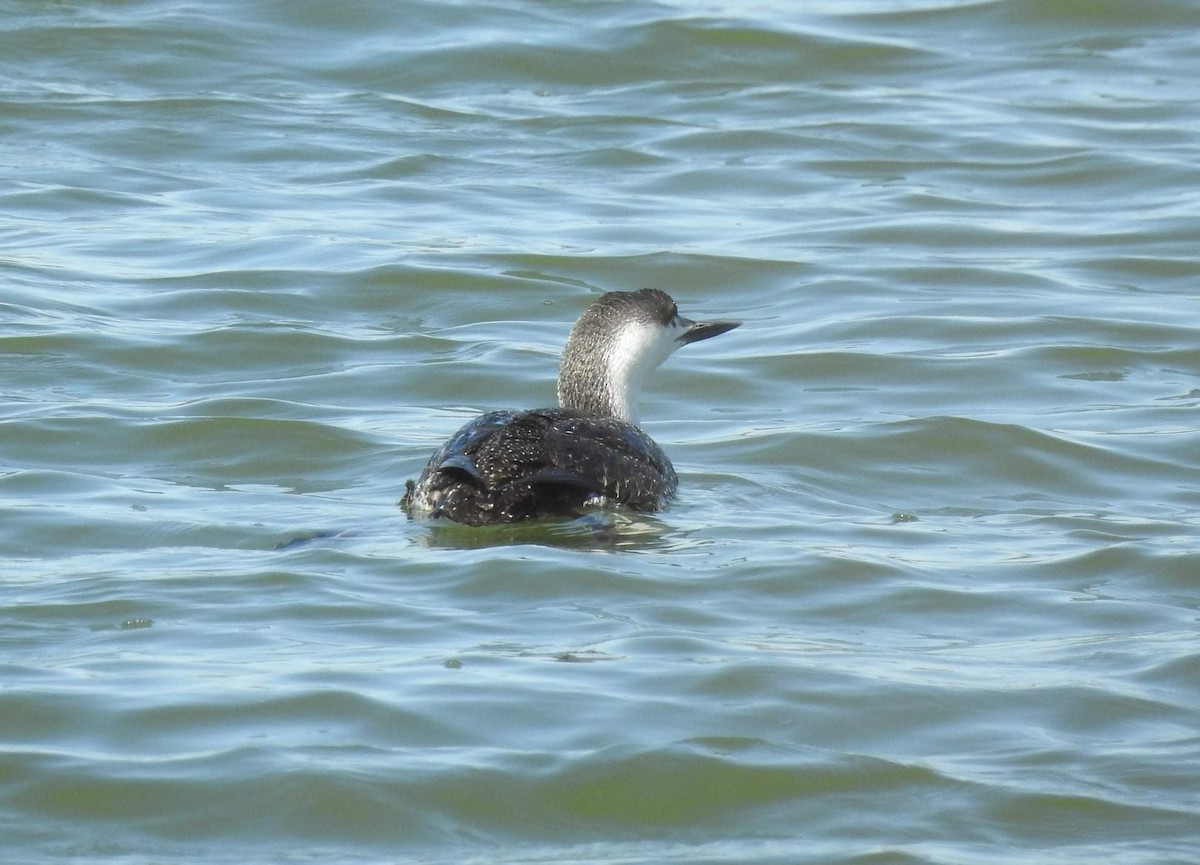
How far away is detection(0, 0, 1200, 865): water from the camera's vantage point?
5.14 metres

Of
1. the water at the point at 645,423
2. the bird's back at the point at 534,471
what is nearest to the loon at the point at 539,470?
the bird's back at the point at 534,471

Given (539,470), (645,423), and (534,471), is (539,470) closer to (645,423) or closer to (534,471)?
(534,471)

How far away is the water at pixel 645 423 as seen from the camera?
514 cm

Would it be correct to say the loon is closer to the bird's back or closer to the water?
the bird's back

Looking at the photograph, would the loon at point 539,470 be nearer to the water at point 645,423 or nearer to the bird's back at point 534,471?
the bird's back at point 534,471

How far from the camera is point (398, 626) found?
633 cm

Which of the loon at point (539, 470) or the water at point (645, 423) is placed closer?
the water at point (645, 423)

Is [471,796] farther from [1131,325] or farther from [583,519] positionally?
[1131,325]

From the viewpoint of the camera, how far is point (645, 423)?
9.72m

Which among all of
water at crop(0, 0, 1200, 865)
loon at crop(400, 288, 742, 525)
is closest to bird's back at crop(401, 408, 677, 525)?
loon at crop(400, 288, 742, 525)

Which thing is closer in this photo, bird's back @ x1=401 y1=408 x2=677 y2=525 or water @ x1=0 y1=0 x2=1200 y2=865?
water @ x1=0 y1=0 x2=1200 y2=865

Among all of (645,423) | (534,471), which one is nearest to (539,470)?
(534,471)

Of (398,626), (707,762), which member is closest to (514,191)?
(398,626)

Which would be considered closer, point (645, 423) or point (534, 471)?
point (534, 471)
